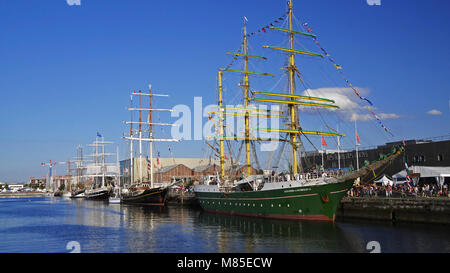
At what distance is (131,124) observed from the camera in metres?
93.9

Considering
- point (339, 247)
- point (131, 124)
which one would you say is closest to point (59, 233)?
point (339, 247)

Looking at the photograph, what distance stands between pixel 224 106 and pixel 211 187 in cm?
1203

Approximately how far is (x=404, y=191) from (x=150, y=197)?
163 feet

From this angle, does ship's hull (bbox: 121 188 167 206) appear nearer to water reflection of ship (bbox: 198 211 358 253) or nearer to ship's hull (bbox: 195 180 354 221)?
ship's hull (bbox: 195 180 354 221)

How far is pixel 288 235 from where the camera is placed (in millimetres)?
31969

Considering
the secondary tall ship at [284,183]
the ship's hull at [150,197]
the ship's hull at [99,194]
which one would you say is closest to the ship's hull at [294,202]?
the secondary tall ship at [284,183]

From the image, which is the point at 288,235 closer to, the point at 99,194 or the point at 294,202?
the point at 294,202

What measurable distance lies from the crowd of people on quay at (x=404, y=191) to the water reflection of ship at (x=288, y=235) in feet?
24.9

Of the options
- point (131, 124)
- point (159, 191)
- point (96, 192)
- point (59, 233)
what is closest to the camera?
point (59, 233)

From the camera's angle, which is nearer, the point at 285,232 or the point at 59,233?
the point at 285,232

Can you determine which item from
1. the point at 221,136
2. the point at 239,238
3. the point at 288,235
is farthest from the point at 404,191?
the point at 221,136

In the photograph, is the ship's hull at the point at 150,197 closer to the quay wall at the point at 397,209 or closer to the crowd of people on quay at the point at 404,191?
the crowd of people on quay at the point at 404,191
